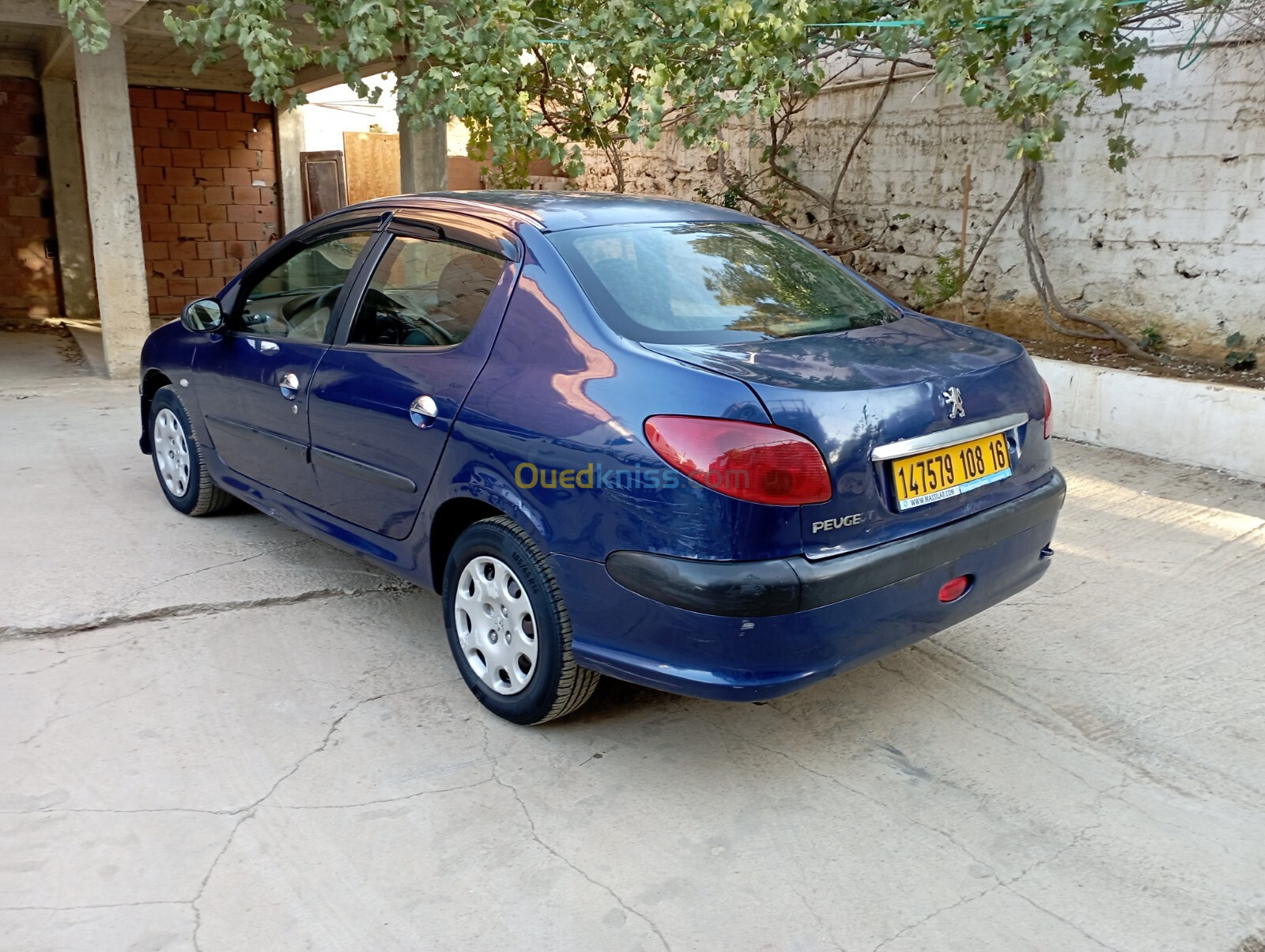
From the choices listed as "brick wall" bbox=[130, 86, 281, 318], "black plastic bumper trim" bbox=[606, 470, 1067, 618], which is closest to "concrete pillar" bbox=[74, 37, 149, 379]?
"brick wall" bbox=[130, 86, 281, 318]

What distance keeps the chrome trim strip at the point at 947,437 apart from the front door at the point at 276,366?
2.17 m

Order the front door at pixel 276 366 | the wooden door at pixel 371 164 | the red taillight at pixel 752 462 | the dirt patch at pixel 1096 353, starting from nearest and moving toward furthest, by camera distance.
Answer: the red taillight at pixel 752 462 → the front door at pixel 276 366 → the dirt patch at pixel 1096 353 → the wooden door at pixel 371 164

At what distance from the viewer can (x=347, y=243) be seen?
414 centimetres

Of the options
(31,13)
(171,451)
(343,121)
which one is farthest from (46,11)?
(343,121)

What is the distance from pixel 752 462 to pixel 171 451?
372 cm

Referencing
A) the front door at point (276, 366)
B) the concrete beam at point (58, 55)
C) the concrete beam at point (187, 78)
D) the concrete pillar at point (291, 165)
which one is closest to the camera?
the front door at point (276, 366)

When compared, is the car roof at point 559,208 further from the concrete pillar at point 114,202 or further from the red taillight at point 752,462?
the concrete pillar at point 114,202

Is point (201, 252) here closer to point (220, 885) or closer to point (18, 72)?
point (18, 72)

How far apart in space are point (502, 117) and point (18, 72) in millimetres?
7727

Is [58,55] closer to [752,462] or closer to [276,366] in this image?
[276,366]

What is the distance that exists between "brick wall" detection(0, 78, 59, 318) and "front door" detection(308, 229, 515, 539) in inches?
429

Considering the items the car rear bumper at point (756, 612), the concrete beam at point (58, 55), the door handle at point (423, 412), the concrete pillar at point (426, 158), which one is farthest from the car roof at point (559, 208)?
the concrete beam at point (58, 55)

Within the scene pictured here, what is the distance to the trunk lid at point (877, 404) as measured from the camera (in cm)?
270

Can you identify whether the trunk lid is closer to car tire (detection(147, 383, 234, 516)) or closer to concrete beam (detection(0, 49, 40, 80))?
car tire (detection(147, 383, 234, 516))
